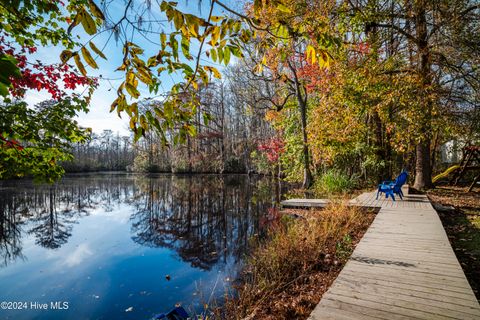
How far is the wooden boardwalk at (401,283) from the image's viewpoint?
7.57 ft

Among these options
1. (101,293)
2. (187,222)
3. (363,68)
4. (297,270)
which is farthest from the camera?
(187,222)

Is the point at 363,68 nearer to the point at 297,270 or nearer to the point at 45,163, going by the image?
the point at 297,270

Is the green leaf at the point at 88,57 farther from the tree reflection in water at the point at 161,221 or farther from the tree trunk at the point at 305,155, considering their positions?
the tree trunk at the point at 305,155

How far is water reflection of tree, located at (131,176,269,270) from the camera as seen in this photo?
655 cm

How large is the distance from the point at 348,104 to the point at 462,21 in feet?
13.1

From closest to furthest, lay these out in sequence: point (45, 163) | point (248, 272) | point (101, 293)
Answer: point (45, 163), point (101, 293), point (248, 272)

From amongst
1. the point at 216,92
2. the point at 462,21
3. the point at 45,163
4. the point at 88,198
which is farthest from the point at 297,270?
the point at 216,92

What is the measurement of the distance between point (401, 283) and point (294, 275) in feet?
4.86

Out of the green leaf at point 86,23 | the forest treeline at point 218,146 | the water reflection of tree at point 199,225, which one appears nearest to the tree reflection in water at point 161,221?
the water reflection of tree at point 199,225

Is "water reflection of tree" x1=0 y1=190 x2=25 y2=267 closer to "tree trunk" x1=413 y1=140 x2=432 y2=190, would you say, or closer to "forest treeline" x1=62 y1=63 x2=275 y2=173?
"tree trunk" x1=413 y1=140 x2=432 y2=190

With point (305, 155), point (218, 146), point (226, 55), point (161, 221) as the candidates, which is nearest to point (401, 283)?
point (226, 55)

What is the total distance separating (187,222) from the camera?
9477mm

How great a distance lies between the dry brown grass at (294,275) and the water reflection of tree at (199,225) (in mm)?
1399

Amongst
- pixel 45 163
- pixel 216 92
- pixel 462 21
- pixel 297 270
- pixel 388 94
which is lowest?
pixel 297 270
